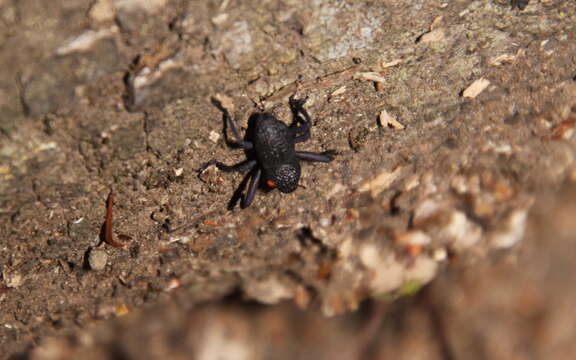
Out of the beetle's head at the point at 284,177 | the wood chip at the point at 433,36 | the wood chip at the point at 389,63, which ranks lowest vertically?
the beetle's head at the point at 284,177

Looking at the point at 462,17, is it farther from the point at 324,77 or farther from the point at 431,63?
the point at 324,77

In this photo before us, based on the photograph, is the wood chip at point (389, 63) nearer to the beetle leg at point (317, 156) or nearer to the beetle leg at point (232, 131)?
the beetle leg at point (317, 156)

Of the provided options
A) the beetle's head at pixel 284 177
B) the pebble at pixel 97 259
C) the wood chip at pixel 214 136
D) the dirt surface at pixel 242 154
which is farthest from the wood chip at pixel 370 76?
the pebble at pixel 97 259

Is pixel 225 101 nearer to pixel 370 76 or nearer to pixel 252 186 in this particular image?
pixel 252 186

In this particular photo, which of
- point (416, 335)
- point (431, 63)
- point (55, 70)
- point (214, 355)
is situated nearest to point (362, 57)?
point (431, 63)

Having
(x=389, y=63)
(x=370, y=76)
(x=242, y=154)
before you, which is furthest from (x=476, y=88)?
(x=242, y=154)

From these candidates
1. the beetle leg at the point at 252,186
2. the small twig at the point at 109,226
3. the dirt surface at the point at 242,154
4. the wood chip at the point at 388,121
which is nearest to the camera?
the dirt surface at the point at 242,154

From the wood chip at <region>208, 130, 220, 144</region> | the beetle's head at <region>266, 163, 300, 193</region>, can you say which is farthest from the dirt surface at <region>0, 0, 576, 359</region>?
the beetle's head at <region>266, 163, 300, 193</region>
